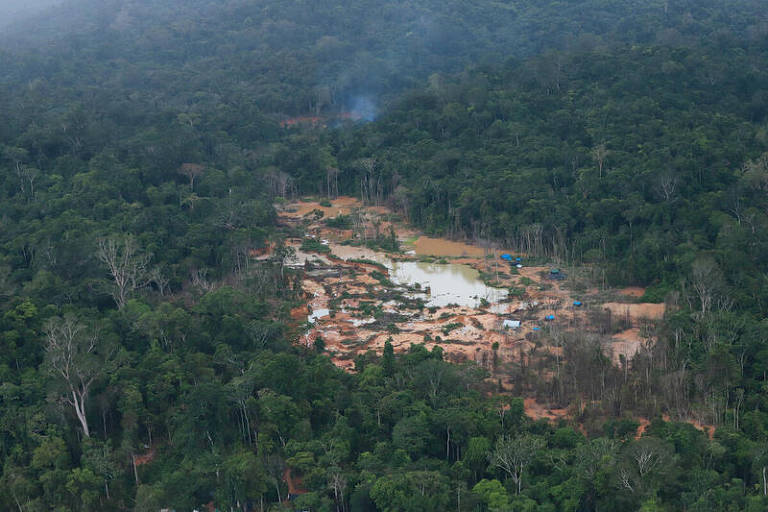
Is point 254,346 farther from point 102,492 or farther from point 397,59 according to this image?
point 397,59

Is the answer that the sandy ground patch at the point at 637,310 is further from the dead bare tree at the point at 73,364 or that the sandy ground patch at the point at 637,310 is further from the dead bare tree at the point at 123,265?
the dead bare tree at the point at 73,364

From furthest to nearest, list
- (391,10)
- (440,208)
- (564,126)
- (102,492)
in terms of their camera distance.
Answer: (391,10)
(564,126)
(440,208)
(102,492)

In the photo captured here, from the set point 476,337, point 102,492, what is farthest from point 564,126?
point 102,492

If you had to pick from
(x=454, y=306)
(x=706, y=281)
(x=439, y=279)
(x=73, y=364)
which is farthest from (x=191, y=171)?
(x=706, y=281)

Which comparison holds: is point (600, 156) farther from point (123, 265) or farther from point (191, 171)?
point (123, 265)

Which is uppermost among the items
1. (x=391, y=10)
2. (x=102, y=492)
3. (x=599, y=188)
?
(x=391, y=10)
